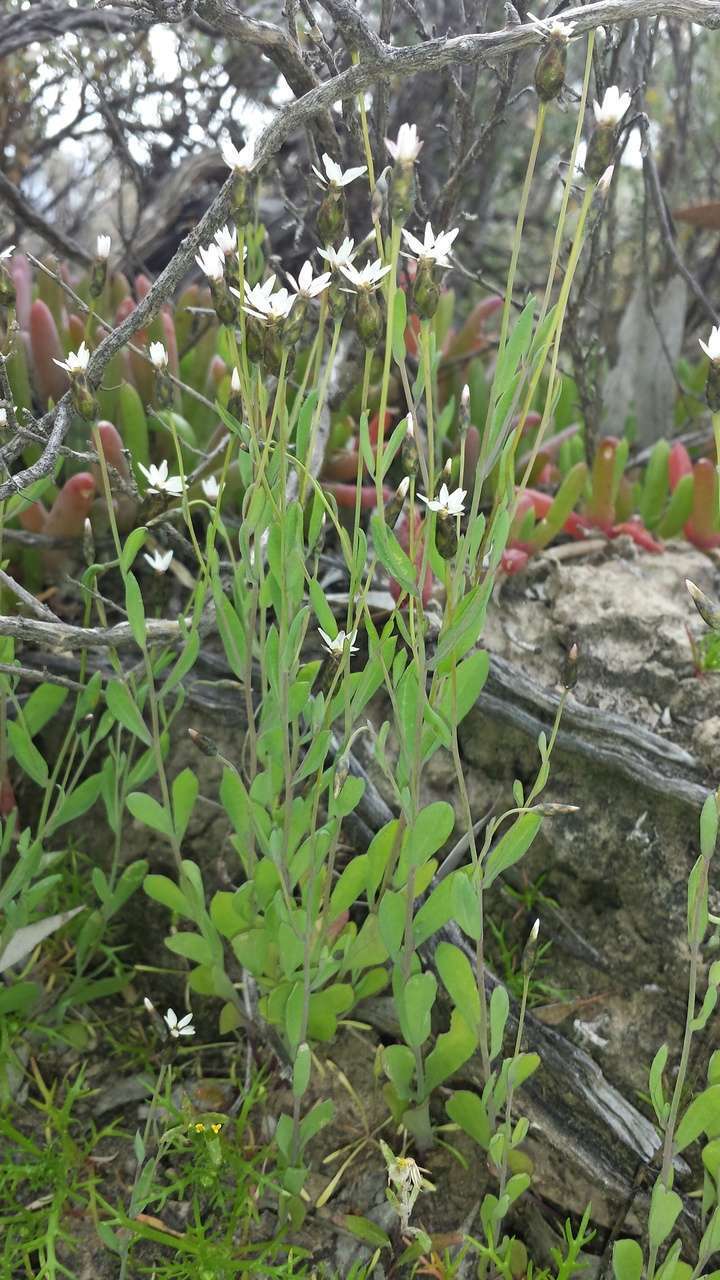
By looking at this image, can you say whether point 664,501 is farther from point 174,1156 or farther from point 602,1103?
point 174,1156

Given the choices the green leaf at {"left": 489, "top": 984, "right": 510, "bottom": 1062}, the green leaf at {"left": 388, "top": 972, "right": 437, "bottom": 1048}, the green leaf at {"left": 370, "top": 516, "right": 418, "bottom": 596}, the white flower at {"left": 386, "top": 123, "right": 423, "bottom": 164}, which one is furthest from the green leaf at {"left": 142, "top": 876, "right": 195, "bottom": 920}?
the white flower at {"left": 386, "top": 123, "right": 423, "bottom": 164}

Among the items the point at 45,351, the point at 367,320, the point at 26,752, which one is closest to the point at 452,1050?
the point at 26,752

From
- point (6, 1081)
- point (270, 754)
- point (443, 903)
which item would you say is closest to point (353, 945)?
point (443, 903)

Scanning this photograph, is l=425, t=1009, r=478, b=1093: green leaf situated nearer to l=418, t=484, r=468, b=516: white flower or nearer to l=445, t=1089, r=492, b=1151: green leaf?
l=445, t=1089, r=492, b=1151: green leaf

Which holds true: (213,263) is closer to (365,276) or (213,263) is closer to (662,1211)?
(365,276)

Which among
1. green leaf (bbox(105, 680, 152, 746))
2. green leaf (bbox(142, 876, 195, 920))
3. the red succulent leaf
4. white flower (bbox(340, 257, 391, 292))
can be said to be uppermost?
white flower (bbox(340, 257, 391, 292))
